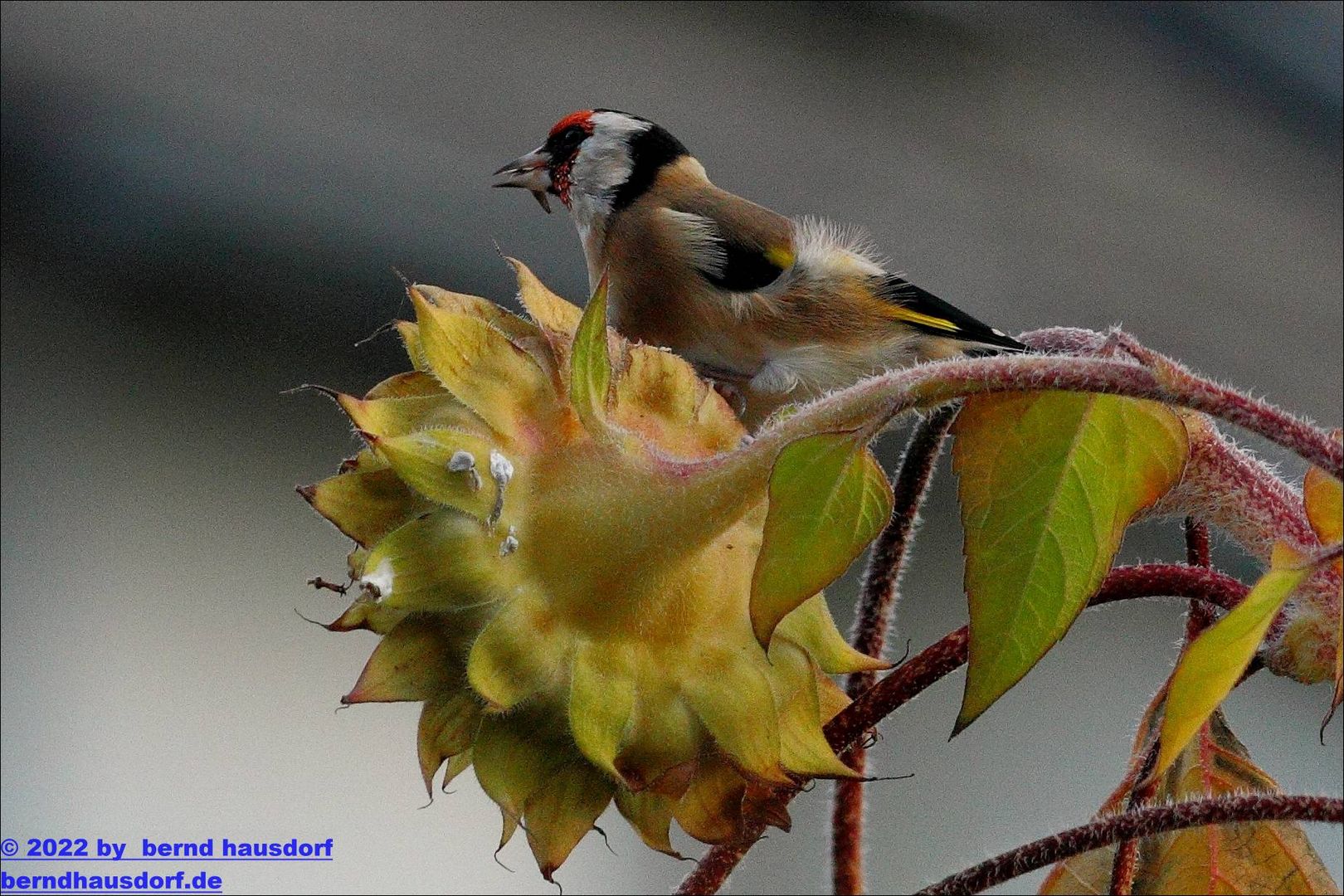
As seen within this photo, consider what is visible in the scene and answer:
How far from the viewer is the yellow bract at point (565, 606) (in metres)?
0.36

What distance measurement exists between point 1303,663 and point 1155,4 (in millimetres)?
2204

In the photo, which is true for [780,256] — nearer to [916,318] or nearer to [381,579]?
[916,318]

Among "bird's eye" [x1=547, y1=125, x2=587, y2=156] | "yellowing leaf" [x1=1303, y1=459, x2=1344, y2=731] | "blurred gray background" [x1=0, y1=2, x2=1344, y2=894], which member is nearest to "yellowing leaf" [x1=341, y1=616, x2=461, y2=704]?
"yellowing leaf" [x1=1303, y1=459, x2=1344, y2=731]

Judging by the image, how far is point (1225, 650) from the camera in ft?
1.00

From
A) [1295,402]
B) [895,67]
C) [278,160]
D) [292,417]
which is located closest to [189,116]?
[278,160]

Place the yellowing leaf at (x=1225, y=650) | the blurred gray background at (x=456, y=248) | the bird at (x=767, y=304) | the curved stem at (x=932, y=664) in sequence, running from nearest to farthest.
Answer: the yellowing leaf at (x=1225, y=650), the curved stem at (x=932, y=664), the bird at (x=767, y=304), the blurred gray background at (x=456, y=248)

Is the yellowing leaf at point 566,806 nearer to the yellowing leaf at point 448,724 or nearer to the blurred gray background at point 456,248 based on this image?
the yellowing leaf at point 448,724

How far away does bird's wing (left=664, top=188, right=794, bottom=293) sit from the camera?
79 centimetres

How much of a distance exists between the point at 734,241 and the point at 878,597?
0.37 metres

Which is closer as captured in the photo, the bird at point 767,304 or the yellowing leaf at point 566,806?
the yellowing leaf at point 566,806

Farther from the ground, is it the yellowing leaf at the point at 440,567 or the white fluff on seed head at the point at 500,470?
the white fluff on seed head at the point at 500,470

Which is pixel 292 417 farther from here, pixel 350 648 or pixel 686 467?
pixel 686 467

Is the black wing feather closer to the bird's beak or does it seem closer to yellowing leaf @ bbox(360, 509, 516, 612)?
the bird's beak

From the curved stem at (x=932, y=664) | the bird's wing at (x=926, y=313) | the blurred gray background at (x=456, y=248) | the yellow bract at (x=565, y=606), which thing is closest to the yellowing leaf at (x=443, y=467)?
the yellow bract at (x=565, y=606)
